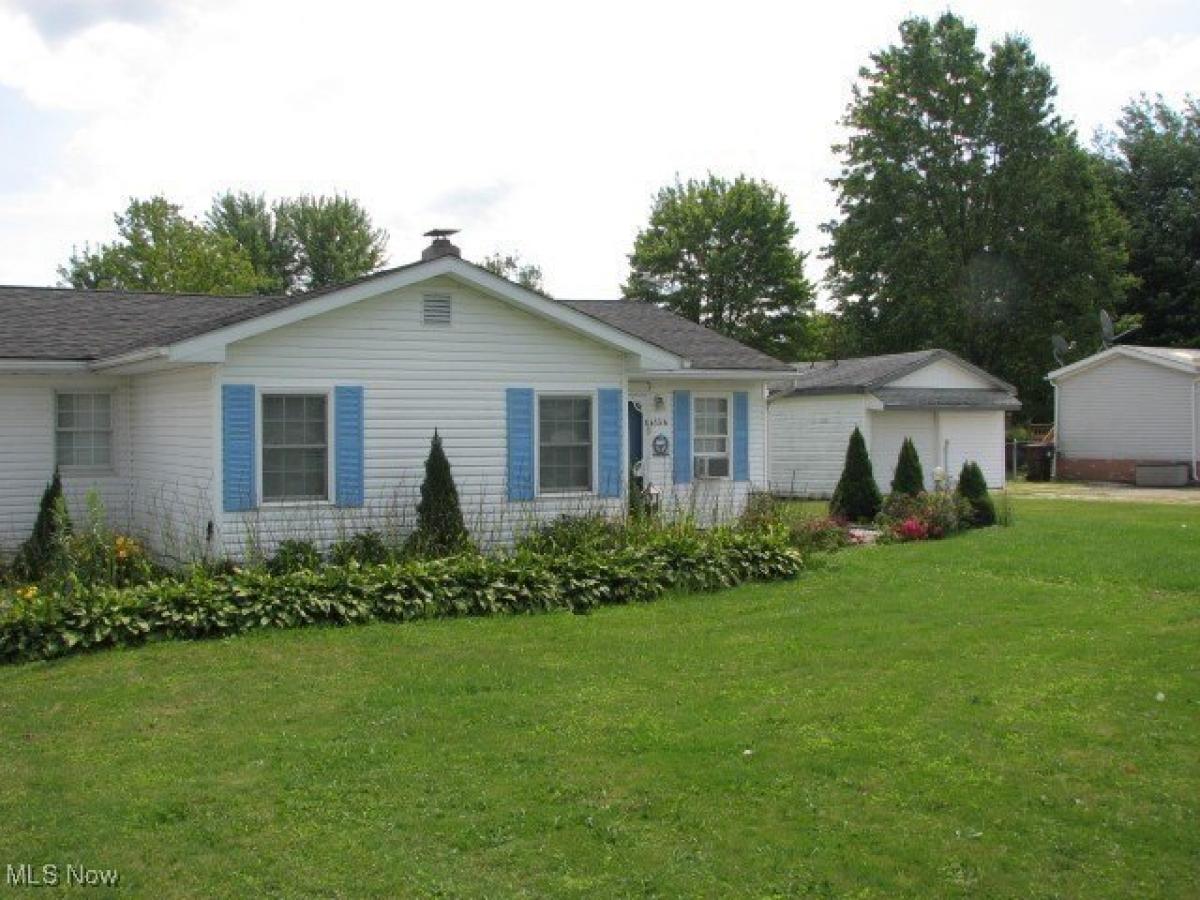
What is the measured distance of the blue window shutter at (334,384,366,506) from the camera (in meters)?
13.6

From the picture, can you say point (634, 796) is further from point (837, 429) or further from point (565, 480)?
point (837, 429)

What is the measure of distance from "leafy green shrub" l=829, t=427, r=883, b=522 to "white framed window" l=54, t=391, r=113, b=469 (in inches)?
430

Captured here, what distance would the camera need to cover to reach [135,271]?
4506cm

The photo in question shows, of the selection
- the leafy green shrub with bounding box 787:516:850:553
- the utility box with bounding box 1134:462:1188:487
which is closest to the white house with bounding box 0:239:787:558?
the leafy green shrub with bounding box 787:516:850:553

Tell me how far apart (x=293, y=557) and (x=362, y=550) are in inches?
29.2

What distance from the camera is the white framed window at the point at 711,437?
1861 cm

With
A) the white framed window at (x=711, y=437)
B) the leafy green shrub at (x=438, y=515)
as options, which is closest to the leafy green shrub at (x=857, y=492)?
the white framed window at (x=711, y=437)

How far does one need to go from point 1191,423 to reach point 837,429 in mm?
10817

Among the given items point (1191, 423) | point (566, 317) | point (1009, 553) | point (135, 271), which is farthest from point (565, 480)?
point (135, 271)

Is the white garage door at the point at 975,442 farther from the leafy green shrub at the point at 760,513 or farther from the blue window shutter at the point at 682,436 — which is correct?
the leafy green shrub at the point at 760,513

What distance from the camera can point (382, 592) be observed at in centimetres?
1105

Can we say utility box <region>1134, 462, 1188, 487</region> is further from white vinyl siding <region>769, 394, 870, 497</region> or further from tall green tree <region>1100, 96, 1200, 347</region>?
tall green tree <region>1100, 96, 1200, 347</region>

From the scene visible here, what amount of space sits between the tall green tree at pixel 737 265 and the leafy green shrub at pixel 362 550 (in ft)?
118

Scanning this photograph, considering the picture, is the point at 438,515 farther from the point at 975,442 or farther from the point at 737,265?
the point at 737,265
